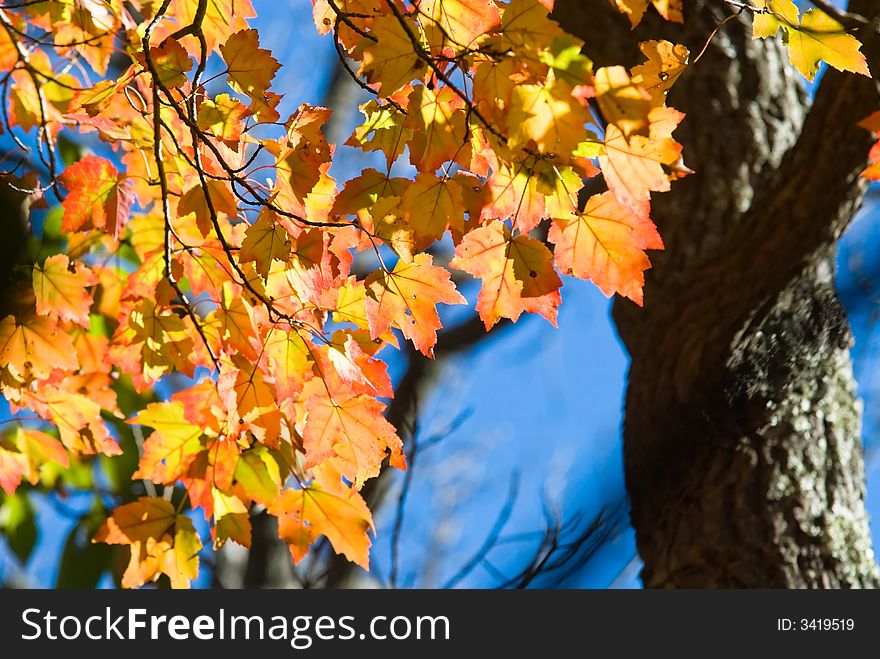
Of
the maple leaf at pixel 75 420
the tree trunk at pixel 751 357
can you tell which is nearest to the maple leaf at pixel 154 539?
the maple leaf at pixel 75 420

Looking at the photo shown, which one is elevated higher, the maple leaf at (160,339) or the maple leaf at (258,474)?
the maple leaf at (160,339)

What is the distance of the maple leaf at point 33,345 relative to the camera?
1.60m

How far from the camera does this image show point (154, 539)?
4.89 ft

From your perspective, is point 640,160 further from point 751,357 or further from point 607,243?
point 751,357

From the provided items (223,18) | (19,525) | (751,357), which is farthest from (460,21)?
(19,525)

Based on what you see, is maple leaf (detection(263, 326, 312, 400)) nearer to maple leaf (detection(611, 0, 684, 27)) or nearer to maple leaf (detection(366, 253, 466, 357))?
maple leaf (detection(366, 253, 466, 357))

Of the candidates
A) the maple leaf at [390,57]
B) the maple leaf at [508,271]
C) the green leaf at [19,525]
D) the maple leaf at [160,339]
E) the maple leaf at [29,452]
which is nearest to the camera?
the maple leaf at [390,57]

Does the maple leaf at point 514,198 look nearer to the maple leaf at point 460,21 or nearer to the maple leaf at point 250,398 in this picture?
the maple leaf at point 460,21

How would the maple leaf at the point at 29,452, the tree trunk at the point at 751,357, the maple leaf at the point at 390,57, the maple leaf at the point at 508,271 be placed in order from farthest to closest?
the tree trunk at the point at 751,357
the maple leaf at the point at 29,452
the maple leaf at the point at 508,271
the maple leaf at the point at 390,57

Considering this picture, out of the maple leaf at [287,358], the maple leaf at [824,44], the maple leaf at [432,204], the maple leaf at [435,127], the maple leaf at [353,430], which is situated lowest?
the maple leaf at [353,430]

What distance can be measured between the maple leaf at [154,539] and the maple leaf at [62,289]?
399mm

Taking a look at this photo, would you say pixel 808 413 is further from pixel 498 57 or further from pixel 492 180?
pixel 498 57

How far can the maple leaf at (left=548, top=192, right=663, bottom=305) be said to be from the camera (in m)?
1.10

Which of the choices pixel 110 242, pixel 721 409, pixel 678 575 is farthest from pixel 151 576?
pixel 721 409
